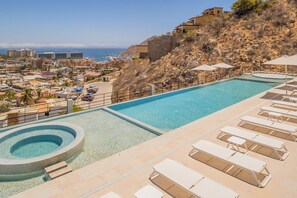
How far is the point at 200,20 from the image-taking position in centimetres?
3916

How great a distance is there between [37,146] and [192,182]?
557 cm

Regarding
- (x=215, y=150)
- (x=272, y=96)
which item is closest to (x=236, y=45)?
(x=272, y=96)

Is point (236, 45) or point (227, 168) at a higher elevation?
point (236, 45)

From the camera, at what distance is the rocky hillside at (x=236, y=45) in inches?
895

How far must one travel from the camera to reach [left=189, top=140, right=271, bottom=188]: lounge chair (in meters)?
3.84

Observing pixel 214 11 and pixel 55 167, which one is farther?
pixel 214 11

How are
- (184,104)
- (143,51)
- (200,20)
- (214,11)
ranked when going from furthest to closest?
1. (143,51)
2. (214,11)
3. (200,20)
4. (184,104)

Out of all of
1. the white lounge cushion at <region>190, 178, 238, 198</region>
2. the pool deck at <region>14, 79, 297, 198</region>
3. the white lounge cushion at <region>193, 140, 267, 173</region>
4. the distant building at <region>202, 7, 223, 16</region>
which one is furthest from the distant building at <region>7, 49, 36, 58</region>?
the white lounge cushion at <region>190, 178, 238, 198</region>

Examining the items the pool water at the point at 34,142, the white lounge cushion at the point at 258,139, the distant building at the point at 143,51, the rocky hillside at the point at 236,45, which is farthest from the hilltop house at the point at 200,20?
the white lounge cushion at the point at 258,139

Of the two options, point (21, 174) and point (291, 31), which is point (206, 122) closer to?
point (21, 174)

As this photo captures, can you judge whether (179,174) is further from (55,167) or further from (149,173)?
(55,167)

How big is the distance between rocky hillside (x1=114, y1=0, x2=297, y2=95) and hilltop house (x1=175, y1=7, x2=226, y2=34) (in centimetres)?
489

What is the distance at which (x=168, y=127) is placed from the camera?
8.17 meters

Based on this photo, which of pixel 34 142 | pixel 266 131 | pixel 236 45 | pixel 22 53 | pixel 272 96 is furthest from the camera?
pixel 22 53
